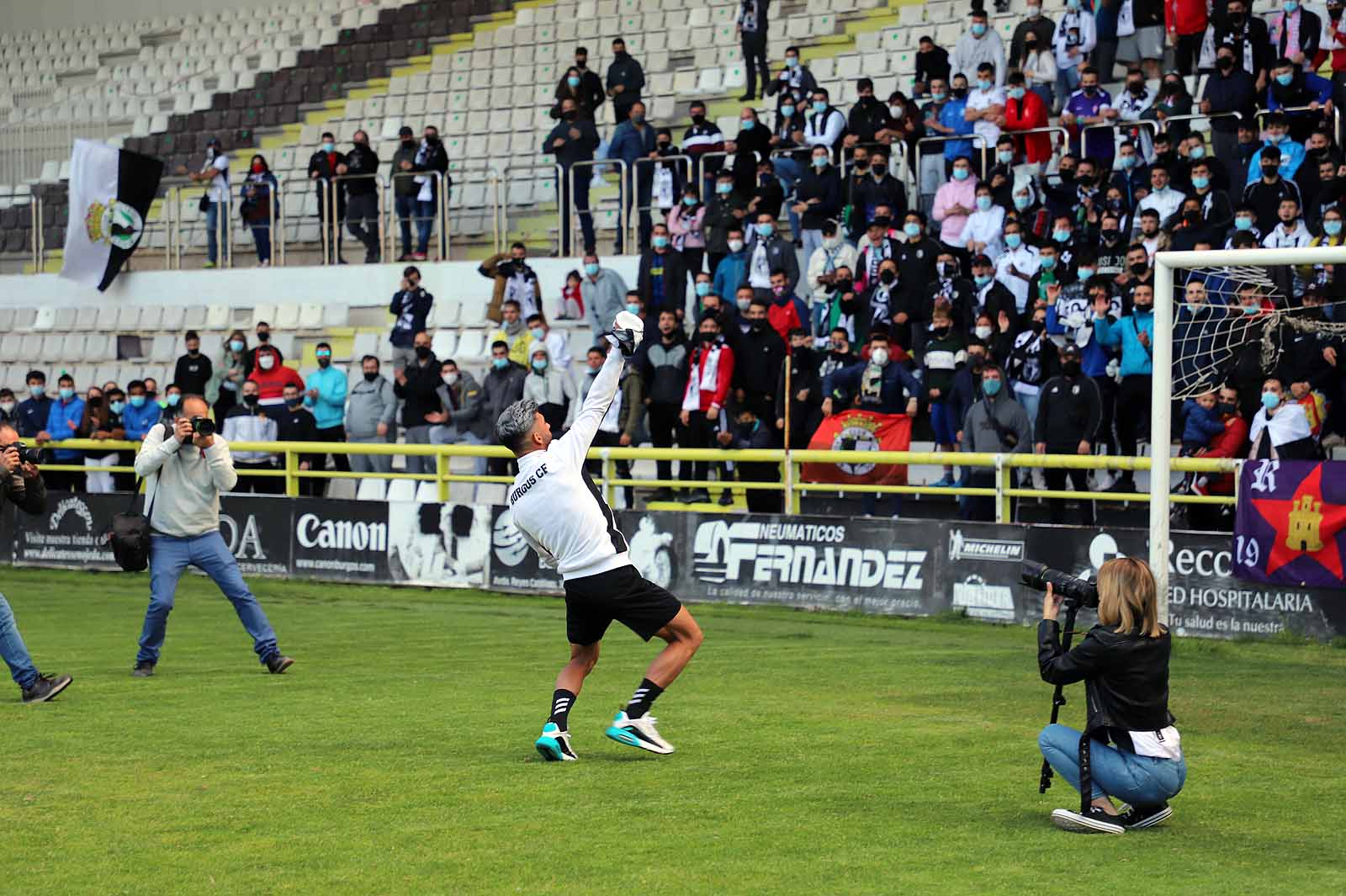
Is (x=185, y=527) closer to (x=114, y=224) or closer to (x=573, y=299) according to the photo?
(x=573, y=299)

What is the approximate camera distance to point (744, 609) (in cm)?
1766

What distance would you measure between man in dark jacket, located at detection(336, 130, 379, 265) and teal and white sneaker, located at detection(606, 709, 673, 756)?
1940 cm

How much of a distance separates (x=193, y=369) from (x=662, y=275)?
22.5ft

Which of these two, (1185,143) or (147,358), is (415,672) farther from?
(147,358)

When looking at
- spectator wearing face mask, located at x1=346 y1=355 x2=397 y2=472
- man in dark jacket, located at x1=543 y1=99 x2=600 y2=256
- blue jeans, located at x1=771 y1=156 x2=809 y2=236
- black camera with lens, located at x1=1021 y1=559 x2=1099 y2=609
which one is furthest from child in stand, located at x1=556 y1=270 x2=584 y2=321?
black camera with lens, located at x1=1021 y1=559 x2=1099 y2=609

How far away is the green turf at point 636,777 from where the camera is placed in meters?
7.07

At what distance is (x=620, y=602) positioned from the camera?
30.4ft

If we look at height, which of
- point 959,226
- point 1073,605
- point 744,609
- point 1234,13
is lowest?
point 744,609

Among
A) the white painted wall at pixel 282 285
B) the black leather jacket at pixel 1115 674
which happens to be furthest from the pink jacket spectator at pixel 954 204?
the black leather jacket at pixel 1115 674

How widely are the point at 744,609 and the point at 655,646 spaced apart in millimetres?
2833

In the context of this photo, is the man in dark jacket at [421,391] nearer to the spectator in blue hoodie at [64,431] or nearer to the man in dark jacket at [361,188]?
the spectator in blue hoodie at [64,431]

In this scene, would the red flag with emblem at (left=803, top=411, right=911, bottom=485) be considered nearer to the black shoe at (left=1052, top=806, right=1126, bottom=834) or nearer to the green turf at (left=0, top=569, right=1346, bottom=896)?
the green turf at (left=0, top=569, right=1346, bottom=896)

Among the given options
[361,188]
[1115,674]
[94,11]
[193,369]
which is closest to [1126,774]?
[1115,674]

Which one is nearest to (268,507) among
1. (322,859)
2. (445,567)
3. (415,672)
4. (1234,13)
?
(445,567)
